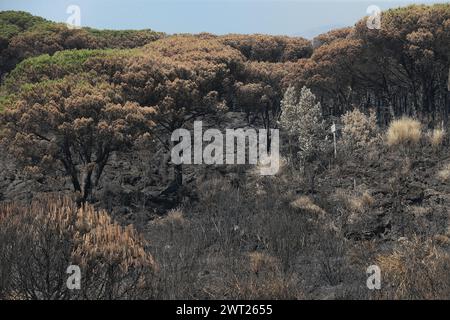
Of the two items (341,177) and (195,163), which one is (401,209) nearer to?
(341,177)

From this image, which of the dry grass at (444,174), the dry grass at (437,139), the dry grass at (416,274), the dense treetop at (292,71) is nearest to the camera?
the dry grass at (416,274)

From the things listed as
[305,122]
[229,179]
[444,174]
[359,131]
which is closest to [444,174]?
[444,174]

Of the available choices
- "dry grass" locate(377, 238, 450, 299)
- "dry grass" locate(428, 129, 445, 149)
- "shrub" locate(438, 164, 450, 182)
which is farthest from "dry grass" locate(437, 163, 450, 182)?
"dry grass" locate(377, 238, 450, 299)

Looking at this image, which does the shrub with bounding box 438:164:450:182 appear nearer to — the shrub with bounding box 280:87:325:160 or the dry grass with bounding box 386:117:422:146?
the dry grass with bounding box 386:117:422:146

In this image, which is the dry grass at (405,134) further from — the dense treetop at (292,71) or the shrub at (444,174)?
the dense treetop at (292,71)

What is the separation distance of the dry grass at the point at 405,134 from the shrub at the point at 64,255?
1226 centimetres

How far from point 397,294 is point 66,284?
499cm

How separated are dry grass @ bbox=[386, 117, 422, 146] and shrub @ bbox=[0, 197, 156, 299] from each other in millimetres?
12259

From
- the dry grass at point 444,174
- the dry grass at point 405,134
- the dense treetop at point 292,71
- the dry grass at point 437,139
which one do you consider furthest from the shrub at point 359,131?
the dry grass at point 444,174

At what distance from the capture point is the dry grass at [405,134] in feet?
58.6

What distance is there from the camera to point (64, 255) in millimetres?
7715

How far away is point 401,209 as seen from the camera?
14.6 metres

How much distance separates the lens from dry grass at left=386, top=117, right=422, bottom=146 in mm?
17875
